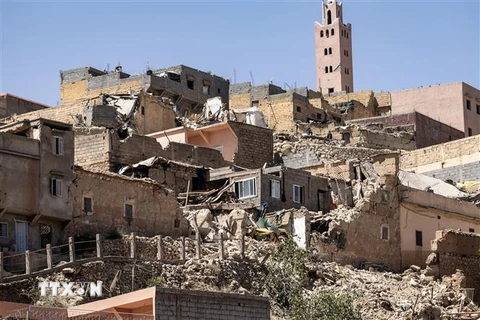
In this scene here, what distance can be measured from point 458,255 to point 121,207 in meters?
10.4

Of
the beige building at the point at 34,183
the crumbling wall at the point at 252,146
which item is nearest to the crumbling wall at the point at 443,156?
the crumbling wall at the point at 252,146

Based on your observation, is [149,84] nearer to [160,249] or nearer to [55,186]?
[55,186]

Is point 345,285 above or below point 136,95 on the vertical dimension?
below

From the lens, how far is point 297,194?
39344mm

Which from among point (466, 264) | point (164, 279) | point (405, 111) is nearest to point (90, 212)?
point (164, 279)

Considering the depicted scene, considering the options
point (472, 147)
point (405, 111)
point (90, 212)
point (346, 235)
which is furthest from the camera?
point (405, 111)

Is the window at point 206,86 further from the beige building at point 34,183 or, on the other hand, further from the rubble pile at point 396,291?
the beige building at point 34,183

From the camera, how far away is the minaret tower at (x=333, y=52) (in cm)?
8650

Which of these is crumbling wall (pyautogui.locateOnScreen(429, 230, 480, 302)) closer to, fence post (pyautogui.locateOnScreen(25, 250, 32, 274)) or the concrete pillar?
the concrete pillar

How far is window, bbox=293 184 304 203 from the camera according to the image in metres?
39.2

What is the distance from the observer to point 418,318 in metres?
33.0

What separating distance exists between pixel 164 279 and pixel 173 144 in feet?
35.6

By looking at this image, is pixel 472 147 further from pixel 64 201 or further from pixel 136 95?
pixel 64 201

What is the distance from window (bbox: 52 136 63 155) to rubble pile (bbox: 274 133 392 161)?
17861 mm
